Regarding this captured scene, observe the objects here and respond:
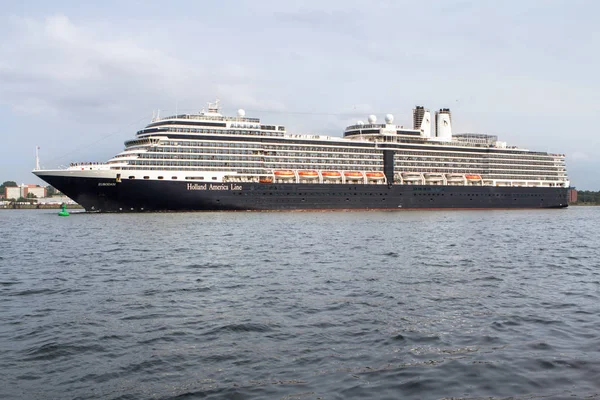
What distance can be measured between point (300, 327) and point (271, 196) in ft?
249

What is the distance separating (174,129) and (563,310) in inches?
3118

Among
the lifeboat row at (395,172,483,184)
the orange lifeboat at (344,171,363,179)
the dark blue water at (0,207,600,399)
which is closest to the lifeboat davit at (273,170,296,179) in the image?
the orange lifeboat at (344,171,363,179)

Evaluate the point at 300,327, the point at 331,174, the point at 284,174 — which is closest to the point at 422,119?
the point at 331,174

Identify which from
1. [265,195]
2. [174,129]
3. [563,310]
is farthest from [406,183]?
[563,310]

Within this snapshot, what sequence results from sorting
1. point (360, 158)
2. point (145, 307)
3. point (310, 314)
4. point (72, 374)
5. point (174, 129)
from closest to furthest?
1. point (72, 374)
2. point (310, 314)
3. point (145, 307)
4. point (174, 129)
5. point (360, 158)

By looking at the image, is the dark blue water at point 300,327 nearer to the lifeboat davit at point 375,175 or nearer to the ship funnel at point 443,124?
the lifeboat davit at point 375,175

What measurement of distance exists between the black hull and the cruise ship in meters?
0.16

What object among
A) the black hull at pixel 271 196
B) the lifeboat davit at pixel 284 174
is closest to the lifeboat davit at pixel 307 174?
the lifeboat davit at pixel 284 174

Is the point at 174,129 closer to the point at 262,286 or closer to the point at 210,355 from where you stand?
the point at 262,286

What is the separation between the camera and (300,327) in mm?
15711

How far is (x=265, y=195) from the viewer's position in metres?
91.0

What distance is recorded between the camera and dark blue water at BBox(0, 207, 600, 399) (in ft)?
37.5

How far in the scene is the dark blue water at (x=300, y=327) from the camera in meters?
11.4

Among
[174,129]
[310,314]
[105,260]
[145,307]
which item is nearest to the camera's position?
[310,314]
